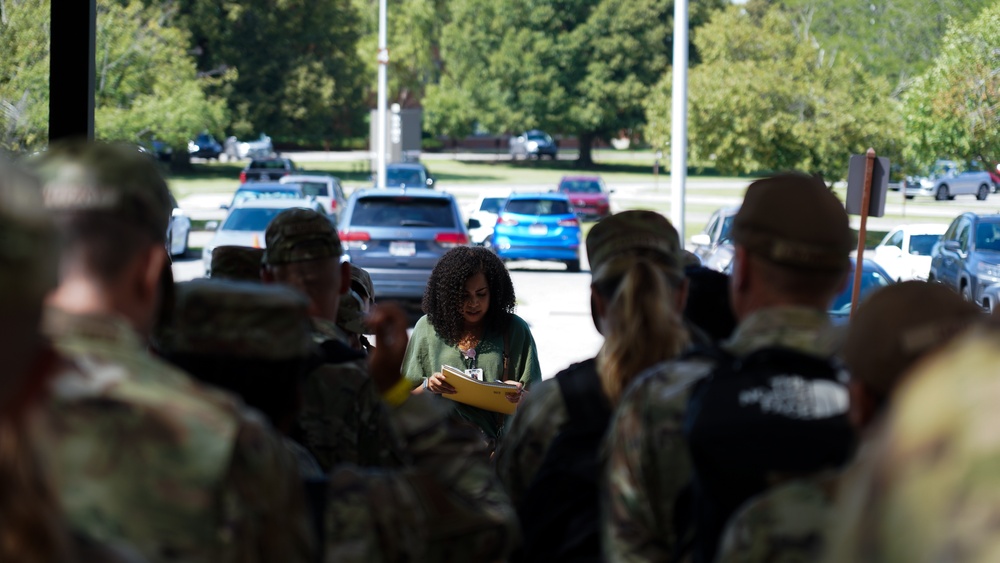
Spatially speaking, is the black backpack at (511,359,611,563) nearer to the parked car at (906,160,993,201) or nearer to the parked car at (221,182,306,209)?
the parked car at (221,182,306,209)

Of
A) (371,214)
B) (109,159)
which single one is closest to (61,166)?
(109,159)

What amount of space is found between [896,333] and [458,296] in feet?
13.6

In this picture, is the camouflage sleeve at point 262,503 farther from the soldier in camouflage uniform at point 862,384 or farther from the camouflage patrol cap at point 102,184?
the soldier in camouflage uniform at point 862,384

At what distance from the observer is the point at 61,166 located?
2221mm

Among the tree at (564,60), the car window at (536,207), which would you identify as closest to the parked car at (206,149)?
the tree at (564,60)

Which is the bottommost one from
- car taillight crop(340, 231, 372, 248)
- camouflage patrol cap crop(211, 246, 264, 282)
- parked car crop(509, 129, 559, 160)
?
car taillight crop(340, 231, 372, 248)

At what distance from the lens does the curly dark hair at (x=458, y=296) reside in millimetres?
6156

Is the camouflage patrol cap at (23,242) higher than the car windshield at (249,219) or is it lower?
higher

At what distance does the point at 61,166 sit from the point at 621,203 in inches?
1881

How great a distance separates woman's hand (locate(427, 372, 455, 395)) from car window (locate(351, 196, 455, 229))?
12576 millimetres

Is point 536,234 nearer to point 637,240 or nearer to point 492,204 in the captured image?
point 492,204

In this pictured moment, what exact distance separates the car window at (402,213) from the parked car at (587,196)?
2543cm

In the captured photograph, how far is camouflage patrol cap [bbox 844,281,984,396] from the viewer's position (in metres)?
2.05

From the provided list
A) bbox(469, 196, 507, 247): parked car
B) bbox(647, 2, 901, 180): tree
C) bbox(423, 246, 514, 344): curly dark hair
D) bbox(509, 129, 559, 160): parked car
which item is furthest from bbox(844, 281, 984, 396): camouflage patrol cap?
bbox(509, 129, 559, 160): parked car
